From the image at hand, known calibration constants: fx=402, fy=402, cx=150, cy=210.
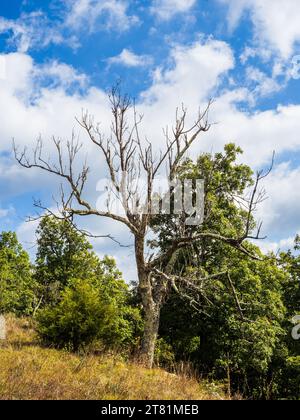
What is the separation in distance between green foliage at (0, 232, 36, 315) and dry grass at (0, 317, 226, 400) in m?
16.8

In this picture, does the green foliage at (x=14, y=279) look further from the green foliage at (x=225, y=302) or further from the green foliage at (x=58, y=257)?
the green foliage at (x=225, y=302)

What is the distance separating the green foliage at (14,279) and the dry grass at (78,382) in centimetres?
1679

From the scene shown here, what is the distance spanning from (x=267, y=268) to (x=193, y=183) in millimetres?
6109

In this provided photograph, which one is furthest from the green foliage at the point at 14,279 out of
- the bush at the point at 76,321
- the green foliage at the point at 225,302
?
the bush at the point at 76,321

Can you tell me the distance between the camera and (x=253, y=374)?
2281 cm

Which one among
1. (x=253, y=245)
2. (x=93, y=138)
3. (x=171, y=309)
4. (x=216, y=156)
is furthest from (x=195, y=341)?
(x=93, y=138)

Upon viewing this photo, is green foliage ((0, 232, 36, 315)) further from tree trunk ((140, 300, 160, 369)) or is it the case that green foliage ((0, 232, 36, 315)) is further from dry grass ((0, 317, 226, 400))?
dry grass ((0, 317, 226, 400))

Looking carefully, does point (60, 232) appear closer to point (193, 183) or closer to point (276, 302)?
point (193, 183)

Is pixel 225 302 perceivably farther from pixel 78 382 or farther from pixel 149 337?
pixel 78 382

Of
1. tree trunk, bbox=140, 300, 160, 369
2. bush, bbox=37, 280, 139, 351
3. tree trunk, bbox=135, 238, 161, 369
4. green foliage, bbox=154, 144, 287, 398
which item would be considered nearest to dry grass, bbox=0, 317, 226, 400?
bush, bbox=37, 280, 139, 351

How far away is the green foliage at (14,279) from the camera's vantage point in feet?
89.4

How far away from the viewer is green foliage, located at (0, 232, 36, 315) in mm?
27250

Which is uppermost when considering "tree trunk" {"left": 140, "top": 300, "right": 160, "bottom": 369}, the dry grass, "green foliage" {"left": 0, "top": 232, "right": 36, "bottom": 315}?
"green foliage" {"left": 0, "top": 232, "right": 36, "bottom": 315}

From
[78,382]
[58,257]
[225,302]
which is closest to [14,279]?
[58,257]
